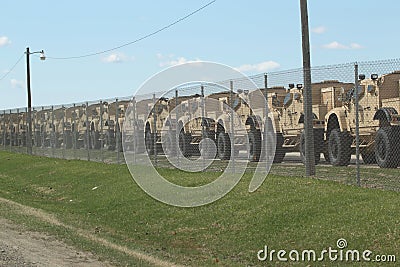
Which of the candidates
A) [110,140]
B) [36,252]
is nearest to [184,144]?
[110,140]

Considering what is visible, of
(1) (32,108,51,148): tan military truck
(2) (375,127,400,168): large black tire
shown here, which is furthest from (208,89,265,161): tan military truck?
(1) (32,108,51,148): tan military truck

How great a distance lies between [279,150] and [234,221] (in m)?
9.05

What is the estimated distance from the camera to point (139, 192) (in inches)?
728

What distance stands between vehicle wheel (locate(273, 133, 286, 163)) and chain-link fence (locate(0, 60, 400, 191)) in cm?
3

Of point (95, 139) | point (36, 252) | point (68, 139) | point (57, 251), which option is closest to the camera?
point (36, 252)

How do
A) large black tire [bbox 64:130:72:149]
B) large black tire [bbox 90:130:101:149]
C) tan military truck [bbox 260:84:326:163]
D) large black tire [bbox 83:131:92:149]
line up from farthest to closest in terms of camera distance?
large black tire [bbox 64:130:72:149], large black tire [bbox 90:130:101:149], large black tire [bbox 83:131:92:149], tan military truck [bbox 260:84:326:163]

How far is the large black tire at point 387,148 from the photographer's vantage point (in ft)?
59.8

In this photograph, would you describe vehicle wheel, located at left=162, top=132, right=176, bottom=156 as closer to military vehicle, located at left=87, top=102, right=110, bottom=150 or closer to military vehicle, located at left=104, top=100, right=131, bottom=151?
military vehicle, located at left=104, top=100, right=131, bottom=151

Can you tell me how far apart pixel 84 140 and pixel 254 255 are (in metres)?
23.9

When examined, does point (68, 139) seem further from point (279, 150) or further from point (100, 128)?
point (279, 150)

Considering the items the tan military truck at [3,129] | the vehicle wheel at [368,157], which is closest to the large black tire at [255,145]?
the vehicle wheel at [368,157]

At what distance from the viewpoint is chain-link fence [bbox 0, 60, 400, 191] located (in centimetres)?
1875

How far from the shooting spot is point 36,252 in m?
11.8

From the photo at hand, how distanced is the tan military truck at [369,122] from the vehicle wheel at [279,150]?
4.45ft
